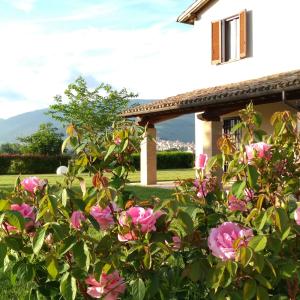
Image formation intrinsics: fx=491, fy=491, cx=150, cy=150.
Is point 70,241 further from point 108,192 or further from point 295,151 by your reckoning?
point 295,151

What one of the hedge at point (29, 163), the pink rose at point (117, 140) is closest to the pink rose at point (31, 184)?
the pink rose at point (117, 140)

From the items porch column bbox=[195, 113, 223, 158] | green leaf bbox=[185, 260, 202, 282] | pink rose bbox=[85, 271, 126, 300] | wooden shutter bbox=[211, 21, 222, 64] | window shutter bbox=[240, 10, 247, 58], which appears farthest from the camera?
wooden shutter bbox=[211, 21, 222, 64]

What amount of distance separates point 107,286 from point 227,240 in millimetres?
559

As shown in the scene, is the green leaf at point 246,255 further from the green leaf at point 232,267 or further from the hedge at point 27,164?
the hedge at point 27,164

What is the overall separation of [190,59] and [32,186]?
45.5 feet

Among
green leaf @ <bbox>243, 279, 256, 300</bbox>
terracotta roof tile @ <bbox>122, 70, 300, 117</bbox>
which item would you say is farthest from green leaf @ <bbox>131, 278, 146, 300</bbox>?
terracotta roof tile @ <bbox>122, 70, 300, 117</bbox>

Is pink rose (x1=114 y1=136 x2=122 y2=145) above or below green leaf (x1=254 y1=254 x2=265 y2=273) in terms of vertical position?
above

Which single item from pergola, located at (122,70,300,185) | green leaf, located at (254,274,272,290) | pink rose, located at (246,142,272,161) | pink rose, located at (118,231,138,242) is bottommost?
green leaf, located at (254,274,272,290)

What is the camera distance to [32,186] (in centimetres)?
223

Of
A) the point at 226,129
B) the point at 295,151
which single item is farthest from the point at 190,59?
the point at 295,151

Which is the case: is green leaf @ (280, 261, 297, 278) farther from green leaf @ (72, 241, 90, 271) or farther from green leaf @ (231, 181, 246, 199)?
green leaf @ (72, 241, 90, 271)

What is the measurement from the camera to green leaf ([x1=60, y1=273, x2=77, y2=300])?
1.88 meters

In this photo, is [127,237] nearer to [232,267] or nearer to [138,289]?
[138,289]

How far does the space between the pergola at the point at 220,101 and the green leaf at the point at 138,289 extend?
583 cm
